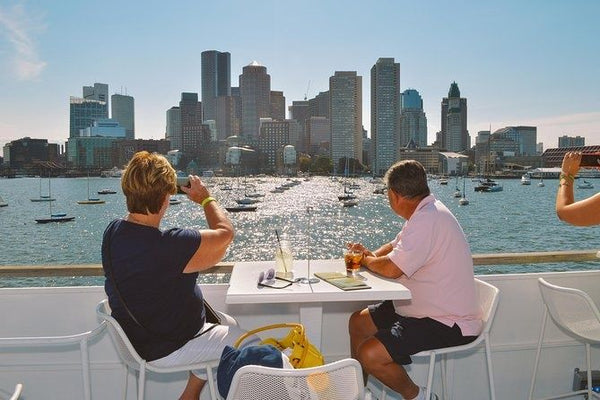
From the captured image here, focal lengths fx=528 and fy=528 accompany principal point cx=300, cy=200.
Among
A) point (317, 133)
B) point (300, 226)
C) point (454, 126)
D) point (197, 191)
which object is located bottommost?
point (300, 226)

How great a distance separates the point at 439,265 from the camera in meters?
2.06

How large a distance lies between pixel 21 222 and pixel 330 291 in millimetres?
55561

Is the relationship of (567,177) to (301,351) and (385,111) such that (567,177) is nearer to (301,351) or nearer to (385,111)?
(301,351)

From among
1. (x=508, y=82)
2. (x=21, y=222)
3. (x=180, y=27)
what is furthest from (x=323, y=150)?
(x=180, y=27)

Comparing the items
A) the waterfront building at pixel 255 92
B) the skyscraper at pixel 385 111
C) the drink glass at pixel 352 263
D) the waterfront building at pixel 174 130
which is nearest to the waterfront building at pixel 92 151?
the waterfront building at pixel 174 130

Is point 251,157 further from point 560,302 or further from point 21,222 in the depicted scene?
point 560,302

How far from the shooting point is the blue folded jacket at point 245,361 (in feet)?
4.41

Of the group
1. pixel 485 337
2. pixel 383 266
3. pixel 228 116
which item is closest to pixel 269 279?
pixel 383 266

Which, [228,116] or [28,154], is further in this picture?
[228,116]

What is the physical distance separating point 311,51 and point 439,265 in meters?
54.0

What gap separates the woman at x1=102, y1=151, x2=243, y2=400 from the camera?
176 cm

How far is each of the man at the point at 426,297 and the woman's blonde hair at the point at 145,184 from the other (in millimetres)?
927

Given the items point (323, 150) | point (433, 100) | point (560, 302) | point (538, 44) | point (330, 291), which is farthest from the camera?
point (433, 100)

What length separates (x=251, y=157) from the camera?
10256 centimetres
